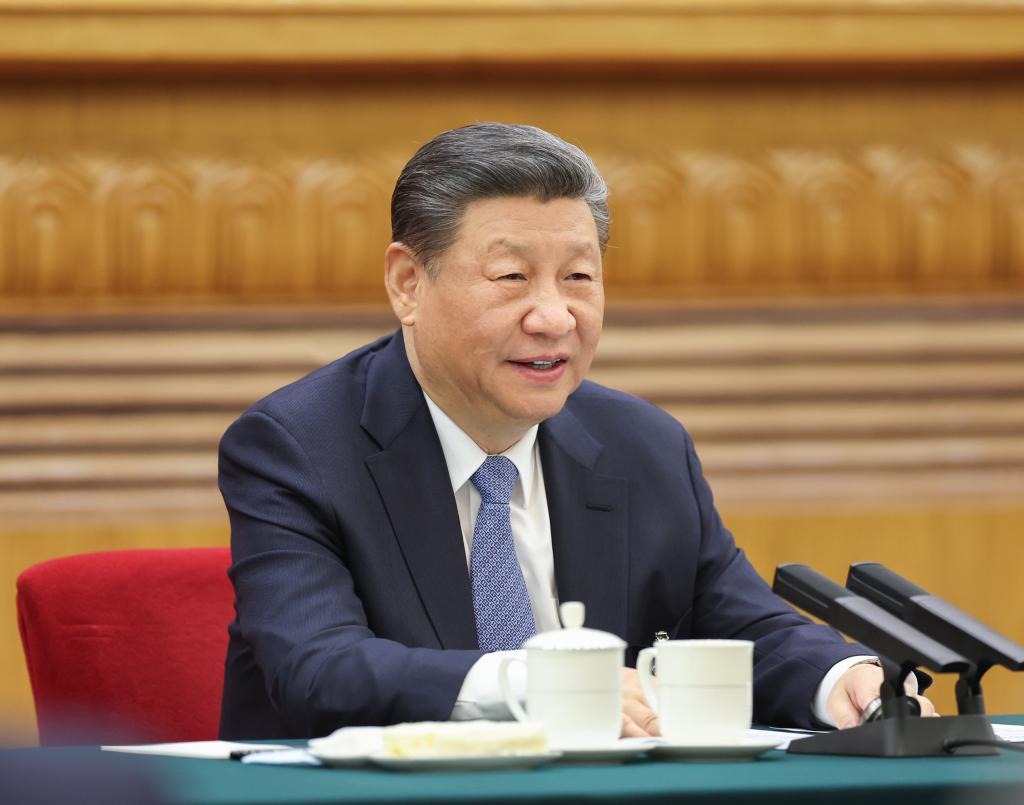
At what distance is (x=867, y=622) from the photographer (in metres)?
1.45

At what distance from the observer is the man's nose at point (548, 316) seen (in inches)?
81.0

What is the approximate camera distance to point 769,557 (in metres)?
3.05

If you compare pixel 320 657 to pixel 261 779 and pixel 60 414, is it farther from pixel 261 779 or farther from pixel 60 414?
pixel 60 414

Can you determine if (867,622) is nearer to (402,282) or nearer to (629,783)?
(629,783)

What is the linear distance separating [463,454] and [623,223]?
40.0 inches

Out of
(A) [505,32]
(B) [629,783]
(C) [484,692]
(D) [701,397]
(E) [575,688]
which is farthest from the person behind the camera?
(D) [701,397]

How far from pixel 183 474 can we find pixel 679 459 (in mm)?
1070

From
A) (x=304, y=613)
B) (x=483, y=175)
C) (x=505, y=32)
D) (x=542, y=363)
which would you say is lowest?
(x=304, y=613)

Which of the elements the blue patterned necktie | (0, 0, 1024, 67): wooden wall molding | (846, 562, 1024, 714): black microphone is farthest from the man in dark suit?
(0, 0, 1024, 67): wooden wall molding

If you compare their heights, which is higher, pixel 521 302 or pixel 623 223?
pixel 623 223

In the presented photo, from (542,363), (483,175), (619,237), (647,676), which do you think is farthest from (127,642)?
(619,237)

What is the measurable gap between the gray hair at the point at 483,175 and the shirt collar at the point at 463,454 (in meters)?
0.22

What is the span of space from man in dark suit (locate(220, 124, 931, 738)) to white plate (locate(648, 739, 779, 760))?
0.45m

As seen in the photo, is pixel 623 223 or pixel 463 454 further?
pixel 623 223
